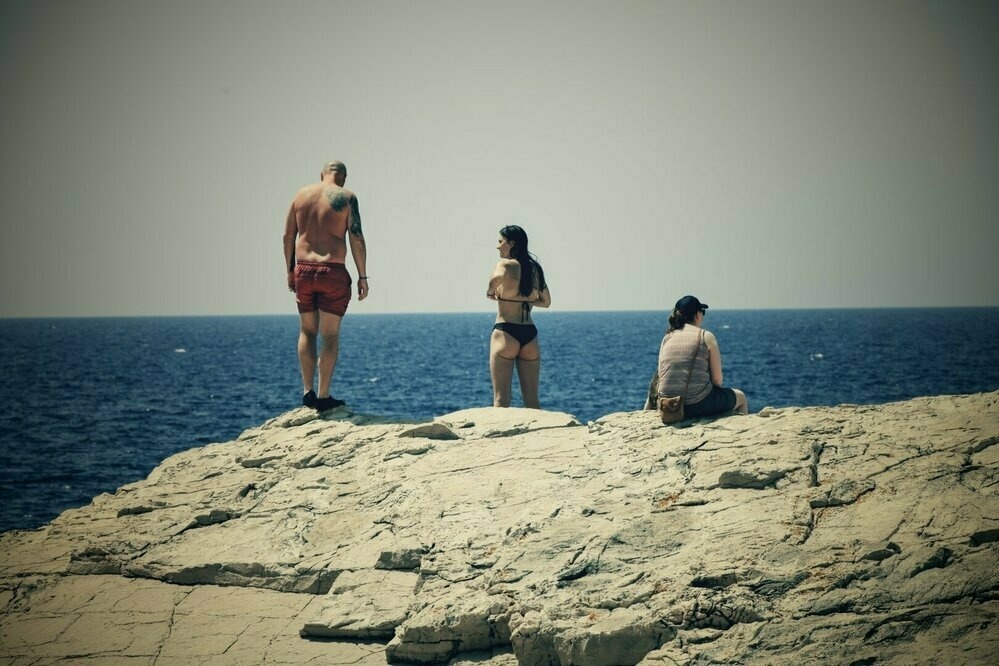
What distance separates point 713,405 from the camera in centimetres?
841

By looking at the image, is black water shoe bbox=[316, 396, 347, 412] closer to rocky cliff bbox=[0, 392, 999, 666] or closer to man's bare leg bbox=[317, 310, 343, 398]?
man's bare leg bbox=[317, 310, 343, 398]

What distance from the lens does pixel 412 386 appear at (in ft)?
164

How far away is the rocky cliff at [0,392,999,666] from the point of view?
18.6 ft

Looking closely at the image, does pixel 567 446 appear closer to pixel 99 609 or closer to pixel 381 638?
pixel 381 638

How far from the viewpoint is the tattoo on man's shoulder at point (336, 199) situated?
9859 mm

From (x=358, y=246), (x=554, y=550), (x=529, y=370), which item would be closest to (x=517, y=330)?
(x=529, y=370)

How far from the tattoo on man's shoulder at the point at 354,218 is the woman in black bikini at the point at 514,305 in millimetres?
1634

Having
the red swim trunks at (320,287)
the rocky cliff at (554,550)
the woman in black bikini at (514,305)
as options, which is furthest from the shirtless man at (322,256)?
the woman in black bikini at (514,305)

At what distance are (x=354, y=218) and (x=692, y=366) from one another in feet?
13.9

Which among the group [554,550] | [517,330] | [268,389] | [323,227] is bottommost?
[268,389]

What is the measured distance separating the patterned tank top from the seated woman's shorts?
0.16ft

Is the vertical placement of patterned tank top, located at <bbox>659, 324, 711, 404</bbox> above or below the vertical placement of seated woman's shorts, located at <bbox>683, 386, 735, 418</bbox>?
above

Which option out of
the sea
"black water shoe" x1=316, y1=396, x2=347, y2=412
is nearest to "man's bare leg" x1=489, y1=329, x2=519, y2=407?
"black water shoe" x1=316, y1=396, x2=347, y2=412

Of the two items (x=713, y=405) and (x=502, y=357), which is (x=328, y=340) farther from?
(x=713, y=405)
